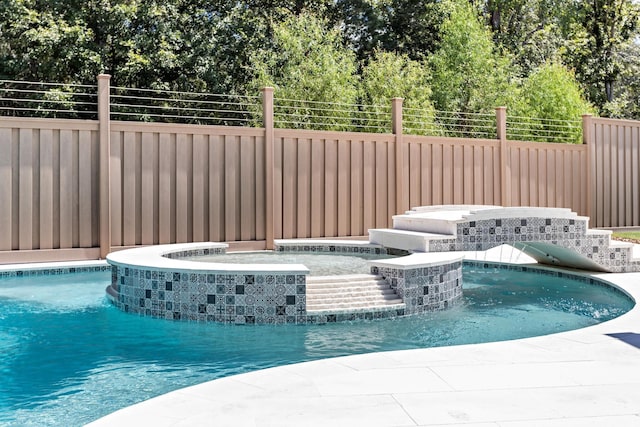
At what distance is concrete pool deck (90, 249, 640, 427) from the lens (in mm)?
2785

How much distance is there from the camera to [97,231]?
9.35 metres

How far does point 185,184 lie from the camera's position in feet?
32.4

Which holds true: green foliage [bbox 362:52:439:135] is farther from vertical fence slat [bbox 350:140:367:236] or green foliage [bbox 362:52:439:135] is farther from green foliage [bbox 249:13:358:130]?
vertical fence slat [bbox 350:140:367:236]

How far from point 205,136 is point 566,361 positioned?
7217 mm

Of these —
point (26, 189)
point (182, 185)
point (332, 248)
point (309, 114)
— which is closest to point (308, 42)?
point (309, 114)

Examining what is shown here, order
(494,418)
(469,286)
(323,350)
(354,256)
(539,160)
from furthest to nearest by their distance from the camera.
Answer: (539,160) < (354,256) < (469,286) < (323,350) < (494,418)

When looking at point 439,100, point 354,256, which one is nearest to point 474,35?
point 439,100

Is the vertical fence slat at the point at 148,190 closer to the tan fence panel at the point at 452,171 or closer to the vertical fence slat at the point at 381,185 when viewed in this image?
the vertical fence slat at the point at 381,185

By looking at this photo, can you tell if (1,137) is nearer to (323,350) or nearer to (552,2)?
(323,350)

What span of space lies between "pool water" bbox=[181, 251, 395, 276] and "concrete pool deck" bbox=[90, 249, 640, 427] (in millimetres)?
2817

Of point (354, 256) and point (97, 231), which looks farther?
point (97, 231)

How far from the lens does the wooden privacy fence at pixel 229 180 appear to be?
902 cm

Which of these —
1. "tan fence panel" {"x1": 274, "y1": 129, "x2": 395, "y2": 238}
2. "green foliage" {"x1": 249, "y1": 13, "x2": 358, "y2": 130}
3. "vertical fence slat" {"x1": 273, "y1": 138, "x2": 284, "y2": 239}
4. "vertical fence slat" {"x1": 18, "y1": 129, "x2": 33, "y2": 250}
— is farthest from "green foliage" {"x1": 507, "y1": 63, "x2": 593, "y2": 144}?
"vertical fence slat" {"x1": 18, "y1": 129, "x2": 33, "y2": 250}

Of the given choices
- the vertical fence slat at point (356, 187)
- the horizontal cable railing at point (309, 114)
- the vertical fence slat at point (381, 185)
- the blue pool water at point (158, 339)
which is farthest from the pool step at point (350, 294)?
the horizontal cable railing at point (309, 114)
